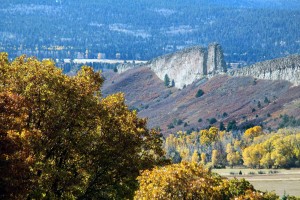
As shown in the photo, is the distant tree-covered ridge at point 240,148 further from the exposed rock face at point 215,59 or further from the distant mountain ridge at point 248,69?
the exposed rock face at point 215,59

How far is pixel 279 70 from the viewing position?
527ft

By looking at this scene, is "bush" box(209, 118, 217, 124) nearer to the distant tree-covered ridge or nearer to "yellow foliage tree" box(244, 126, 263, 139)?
the distant tree-covered ridge

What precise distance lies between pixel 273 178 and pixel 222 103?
79403 millimetres

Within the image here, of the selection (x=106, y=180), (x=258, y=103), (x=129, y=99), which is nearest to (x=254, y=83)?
(x=258, y=103)

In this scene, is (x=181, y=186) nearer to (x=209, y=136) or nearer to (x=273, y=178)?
(x=273, y=178)

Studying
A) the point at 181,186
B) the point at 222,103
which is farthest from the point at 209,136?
the point at 181,186

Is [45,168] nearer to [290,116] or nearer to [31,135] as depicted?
[31,135]

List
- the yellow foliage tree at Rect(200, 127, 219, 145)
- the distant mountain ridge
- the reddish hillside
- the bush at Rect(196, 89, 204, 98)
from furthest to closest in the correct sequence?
the bush at Rect(196, 89, 204, 98)
the distant mountain ridge
the reddish hillside
the yellow foliage tree at Rect(200, 127, 219, 145)

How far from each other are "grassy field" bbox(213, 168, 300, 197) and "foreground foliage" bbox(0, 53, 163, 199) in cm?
3495

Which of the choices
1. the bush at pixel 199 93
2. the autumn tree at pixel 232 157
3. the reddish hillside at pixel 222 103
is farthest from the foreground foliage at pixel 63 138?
the bush at pixel 199 93

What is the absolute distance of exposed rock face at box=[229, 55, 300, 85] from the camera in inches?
6137

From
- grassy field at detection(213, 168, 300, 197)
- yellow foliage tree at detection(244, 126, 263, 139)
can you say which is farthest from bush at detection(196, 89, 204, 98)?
grassy field at detection(213, 168, 300, 197)

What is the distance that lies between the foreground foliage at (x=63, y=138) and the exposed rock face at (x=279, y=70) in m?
121

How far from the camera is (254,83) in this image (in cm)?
16638
